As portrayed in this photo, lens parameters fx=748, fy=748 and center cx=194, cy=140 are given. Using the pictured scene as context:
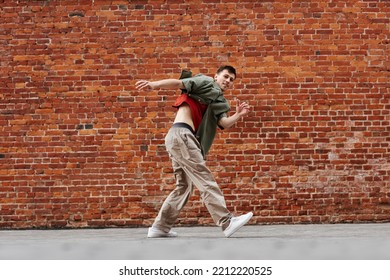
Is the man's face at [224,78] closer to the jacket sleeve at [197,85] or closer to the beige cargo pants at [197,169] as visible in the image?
the jacket sleeve at [197,85]

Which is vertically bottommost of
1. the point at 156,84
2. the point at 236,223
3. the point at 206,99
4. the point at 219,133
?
the point at 236,223

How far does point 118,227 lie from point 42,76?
2.06 meters

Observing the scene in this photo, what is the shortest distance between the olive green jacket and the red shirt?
4 cm

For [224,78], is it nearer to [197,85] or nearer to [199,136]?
[197,85]

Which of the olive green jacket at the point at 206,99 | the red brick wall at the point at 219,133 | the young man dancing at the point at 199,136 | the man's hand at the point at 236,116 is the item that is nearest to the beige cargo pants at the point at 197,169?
the young man dancing at the point at 199,136

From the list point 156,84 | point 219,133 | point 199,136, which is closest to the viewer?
point 156,84

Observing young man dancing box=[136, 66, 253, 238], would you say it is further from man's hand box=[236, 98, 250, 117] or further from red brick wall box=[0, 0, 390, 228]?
red brick wall box=[0, 0, 390, 228]

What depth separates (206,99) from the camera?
21.9ft

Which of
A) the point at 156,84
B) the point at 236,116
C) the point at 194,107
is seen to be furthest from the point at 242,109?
the point at 156,84

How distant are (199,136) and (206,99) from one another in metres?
0.36

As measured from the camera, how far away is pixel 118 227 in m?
9.04

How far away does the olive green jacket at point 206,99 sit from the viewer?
6.62m

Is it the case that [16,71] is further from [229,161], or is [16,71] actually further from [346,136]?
[346,136]

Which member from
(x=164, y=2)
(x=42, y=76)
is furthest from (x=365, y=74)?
(x=42, y=76)
